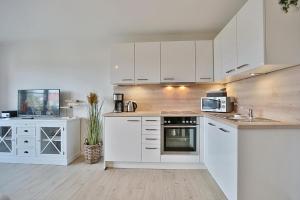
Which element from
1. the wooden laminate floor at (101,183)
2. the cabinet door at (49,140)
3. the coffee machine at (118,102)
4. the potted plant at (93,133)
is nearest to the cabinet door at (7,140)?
the wooden laminate floor at (101,183)

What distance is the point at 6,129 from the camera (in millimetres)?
3672

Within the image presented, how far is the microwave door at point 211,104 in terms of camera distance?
3.21 metres

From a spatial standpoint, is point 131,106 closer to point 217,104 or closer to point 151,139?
point 151,139

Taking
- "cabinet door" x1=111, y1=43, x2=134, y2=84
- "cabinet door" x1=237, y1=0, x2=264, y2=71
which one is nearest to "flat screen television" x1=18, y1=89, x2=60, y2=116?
"cabinet door" x1=111, y1=43, x2=134, y2=84

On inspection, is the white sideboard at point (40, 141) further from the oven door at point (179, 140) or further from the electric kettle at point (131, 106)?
the oven door at point (179, 140)

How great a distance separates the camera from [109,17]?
299 cm

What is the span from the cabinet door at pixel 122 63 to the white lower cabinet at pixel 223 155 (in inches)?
60.7

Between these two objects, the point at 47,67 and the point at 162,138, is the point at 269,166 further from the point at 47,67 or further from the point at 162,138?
the point at 47,67

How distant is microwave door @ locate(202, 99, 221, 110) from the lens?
3211 millimetres

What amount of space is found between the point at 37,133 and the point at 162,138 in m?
2.22

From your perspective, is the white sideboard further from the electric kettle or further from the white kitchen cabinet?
the white kitchen cabinet

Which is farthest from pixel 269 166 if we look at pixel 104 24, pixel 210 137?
pixel 104 24

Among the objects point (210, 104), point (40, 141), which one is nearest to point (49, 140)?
point (40, 141)

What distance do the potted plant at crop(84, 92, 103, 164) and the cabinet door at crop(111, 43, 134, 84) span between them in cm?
60
